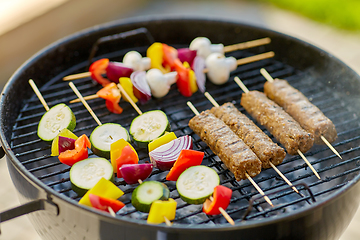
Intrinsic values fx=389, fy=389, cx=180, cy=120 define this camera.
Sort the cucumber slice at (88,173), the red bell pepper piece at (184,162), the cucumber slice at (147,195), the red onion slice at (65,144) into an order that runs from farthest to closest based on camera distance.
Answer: the red onion slice at (65,144)
the red bell pepper piece at (184,162)
the cucumber slice at (88,173)
the cucumber slice at (147,195)

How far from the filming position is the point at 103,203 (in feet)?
8.39

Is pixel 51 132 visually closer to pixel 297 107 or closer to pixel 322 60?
pixel 297 107

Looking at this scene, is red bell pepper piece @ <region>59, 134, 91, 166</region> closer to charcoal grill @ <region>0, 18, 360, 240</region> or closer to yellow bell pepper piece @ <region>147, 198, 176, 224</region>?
charcoal grill @ <region>0, 18, 360, 240</region>

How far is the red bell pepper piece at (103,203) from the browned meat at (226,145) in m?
0.89

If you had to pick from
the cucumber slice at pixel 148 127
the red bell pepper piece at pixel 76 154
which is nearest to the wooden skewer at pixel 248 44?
the cucumber slice at pixel 148 127

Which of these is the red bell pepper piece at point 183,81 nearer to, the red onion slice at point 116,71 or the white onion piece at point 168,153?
the red onion slice at point 116,71

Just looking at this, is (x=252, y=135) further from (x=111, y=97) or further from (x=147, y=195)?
(x=111, y=97)

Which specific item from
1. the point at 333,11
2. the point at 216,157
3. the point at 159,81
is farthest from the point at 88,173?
the point at 333,11

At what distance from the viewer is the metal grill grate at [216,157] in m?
2.86

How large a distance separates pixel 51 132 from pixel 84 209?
1.14 metres

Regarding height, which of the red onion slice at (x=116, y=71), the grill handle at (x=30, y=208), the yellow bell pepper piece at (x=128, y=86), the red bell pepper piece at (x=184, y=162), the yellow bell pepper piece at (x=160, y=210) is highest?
the red onion slice at (x=116, y=71)

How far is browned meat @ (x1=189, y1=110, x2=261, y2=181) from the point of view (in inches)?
115

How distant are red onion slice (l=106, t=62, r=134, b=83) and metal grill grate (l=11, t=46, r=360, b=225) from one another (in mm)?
199

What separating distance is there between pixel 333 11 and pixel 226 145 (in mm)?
5973
